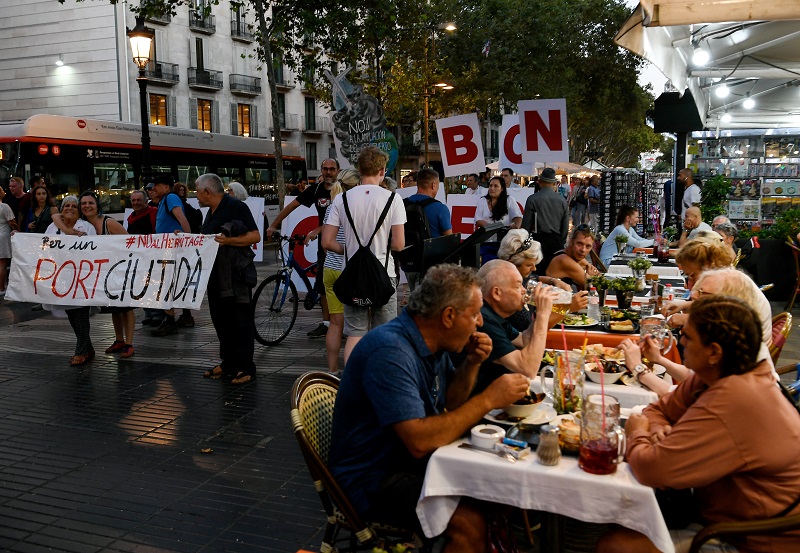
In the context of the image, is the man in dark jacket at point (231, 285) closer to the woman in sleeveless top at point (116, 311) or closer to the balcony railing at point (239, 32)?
the woman in sleeveless top at point (116, 311)

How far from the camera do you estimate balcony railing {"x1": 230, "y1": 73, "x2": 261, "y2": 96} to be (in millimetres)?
46000

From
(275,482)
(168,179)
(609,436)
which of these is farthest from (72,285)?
(609,436)

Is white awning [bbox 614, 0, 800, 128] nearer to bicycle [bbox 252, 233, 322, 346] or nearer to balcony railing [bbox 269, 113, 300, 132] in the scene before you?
bicycle [bbox 252, 233, 322, 346]

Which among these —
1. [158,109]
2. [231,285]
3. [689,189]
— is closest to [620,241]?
[231,285]

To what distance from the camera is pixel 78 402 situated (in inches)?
256

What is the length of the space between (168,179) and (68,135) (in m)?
11.9

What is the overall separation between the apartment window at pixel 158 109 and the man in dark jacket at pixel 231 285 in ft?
120

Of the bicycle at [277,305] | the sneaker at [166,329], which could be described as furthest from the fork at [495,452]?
the sneaker at [166,329]

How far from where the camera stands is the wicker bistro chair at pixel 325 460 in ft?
9.37

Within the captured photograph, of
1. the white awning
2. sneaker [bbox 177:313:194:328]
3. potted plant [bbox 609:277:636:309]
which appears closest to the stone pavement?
sneaker [bbox 177:313:194:328]

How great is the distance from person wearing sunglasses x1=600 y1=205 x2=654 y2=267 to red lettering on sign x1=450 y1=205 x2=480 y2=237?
7.55 feet

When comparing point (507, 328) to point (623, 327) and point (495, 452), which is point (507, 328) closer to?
point (495, 452)

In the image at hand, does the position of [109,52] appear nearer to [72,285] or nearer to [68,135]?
[68,135]

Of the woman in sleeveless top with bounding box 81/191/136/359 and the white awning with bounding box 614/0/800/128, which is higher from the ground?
the white awning with bounding box 614/0/800/128
